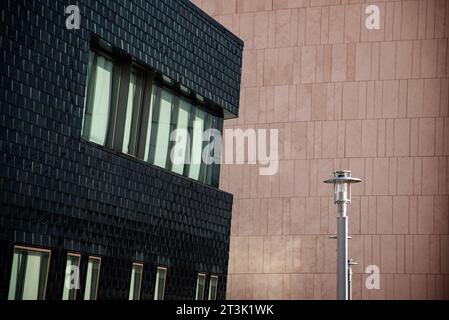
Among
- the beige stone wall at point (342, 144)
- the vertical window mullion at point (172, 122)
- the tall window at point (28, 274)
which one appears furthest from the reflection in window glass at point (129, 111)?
the beige stone wall at point (342, 144)

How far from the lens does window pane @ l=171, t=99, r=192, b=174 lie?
79.5 ft

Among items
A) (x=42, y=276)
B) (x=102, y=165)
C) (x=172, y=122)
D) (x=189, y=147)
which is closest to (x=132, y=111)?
(x=172, y=122)

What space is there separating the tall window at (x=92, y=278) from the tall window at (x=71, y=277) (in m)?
0.47

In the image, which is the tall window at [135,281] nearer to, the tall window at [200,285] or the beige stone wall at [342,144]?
the tall window at [200,285]

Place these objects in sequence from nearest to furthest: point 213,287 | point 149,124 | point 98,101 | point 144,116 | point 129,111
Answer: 1. point 98,101
2. point 129,111
3. point 144,116
4. point 149,124
5. point 213,287

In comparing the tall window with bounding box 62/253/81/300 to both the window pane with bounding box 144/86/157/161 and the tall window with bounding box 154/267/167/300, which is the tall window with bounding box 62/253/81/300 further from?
the window pane with bounding box 144/86/157/161

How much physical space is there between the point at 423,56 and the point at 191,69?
21251 millimetres

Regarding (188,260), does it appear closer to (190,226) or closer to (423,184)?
(190,226)

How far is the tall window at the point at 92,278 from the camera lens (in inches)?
768

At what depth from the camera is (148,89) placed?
22.4 meters

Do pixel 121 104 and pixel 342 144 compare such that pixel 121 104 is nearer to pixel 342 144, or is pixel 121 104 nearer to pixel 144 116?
pixel 144 116

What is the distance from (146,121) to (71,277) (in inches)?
203

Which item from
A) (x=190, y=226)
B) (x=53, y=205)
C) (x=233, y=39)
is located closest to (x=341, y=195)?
(x=190, y=226)

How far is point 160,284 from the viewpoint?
75.4 ft
